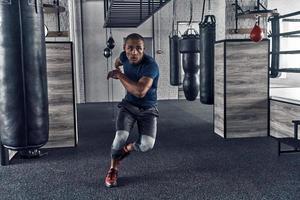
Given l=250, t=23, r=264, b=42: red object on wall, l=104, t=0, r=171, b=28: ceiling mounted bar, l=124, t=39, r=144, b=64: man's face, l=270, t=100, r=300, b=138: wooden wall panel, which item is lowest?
l=270, t=100, r=300, b=138: wooden wall panel

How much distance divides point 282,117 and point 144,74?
7.63 ft

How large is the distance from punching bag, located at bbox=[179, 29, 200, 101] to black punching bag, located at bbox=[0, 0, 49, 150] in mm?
3937

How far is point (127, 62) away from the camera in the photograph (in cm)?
288

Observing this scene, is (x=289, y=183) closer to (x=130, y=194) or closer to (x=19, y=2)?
(x=130, y=194)

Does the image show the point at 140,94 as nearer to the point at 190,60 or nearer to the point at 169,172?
the point at 169,172

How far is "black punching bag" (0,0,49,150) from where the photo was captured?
6.61ft

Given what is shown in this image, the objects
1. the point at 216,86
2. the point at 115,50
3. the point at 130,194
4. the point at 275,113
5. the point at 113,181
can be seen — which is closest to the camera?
the point at 130,194

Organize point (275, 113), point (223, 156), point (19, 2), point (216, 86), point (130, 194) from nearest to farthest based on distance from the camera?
point (19, 2) → point (130, 194) → point (223, 156) → point (275, 113) → point (216, 86)

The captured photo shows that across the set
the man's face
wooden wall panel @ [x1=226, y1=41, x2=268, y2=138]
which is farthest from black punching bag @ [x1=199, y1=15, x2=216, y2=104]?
the man's face

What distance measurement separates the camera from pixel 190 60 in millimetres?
6469

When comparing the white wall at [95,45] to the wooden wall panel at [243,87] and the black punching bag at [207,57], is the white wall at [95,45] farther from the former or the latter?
the wooden wall panel at [243,87]

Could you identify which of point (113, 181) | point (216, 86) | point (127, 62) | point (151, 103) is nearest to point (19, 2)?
point (127, 62)

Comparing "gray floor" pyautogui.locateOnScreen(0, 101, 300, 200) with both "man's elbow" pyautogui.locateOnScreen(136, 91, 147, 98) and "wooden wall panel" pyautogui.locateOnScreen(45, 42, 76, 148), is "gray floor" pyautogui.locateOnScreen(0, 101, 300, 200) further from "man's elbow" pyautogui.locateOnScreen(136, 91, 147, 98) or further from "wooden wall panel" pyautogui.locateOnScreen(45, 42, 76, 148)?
"man's elbow" pyautogui.locateOnScreen(136, 91, 147, 98)

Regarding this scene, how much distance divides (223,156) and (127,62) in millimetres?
1557
